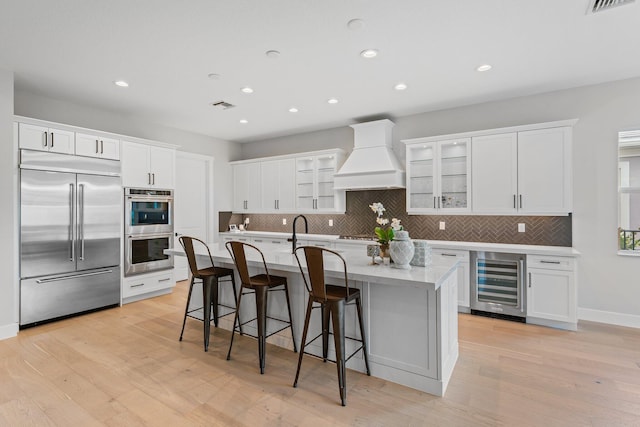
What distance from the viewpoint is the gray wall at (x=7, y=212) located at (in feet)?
11.3

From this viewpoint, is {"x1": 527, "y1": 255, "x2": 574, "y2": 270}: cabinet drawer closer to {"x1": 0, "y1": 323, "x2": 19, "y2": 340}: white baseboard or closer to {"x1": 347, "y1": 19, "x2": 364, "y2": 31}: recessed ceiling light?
{"x1": 347, "y1": 19, "x2": 364, "y2": 31}: recessed ceiling light

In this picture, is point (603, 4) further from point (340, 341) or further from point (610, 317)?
point (610, 317)

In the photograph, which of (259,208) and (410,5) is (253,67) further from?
(259,208)

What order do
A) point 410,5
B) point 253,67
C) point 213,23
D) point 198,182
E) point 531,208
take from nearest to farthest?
point 410,5
point 213,23
point 253,67
point 531,208
point 198,182

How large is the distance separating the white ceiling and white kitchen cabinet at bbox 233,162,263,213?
2125mm

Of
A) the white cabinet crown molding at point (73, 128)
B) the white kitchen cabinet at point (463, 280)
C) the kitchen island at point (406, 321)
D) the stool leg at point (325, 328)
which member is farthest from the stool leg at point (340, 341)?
the white cabinet crown molding at point (73, 128)

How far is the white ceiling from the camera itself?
246 cm

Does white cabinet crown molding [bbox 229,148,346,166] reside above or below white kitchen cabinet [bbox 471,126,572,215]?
above

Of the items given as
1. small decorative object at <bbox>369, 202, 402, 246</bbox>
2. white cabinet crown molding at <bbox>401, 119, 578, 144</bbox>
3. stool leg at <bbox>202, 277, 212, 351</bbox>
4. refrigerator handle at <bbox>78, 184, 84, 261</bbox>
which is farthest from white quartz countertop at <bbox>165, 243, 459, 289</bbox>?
refrigerator handle at <bbox>78, 184, 84, 261</bbox>

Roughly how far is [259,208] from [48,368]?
4207 millimetres

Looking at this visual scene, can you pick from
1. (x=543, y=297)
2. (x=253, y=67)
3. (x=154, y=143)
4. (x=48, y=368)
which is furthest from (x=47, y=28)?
(x=543, y=297)

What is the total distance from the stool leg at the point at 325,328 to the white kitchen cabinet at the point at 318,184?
3.15 metres

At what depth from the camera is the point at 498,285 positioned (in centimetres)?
403

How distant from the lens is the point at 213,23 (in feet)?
8.59
